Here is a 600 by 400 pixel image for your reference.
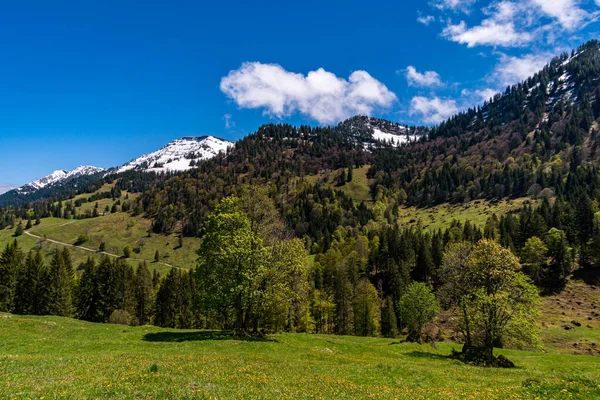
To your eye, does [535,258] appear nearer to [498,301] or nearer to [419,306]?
[419,306]

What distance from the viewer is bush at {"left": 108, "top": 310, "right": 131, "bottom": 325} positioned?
84.8 m

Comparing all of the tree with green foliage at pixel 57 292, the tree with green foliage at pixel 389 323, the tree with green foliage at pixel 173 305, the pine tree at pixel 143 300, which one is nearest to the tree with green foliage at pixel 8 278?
the tree with green foliage at pixel 57 292

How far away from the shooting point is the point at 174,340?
3353 cm

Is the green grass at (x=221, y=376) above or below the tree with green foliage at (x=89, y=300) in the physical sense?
above

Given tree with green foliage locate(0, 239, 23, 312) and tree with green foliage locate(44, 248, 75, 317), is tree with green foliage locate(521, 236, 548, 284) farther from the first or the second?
tree with green foliage locate(0, 239, 23, 312)

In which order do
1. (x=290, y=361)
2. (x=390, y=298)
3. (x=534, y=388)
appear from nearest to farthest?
(x=534, y=388) < (x=290, y=361) < (x=390, y=298)

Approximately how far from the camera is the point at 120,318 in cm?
8500

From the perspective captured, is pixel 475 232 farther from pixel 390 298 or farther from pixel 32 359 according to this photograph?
pixel 32 359

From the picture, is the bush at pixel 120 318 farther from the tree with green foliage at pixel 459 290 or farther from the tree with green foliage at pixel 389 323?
the tree with green foliage at pixel 459 290

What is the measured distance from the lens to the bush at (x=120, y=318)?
84750mm

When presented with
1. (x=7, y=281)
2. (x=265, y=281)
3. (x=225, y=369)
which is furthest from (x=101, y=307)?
(x=225, y=369)

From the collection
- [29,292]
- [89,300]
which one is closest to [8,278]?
[29,292]

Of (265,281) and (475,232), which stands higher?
(475,232)

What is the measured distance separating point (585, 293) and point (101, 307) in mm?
146019
